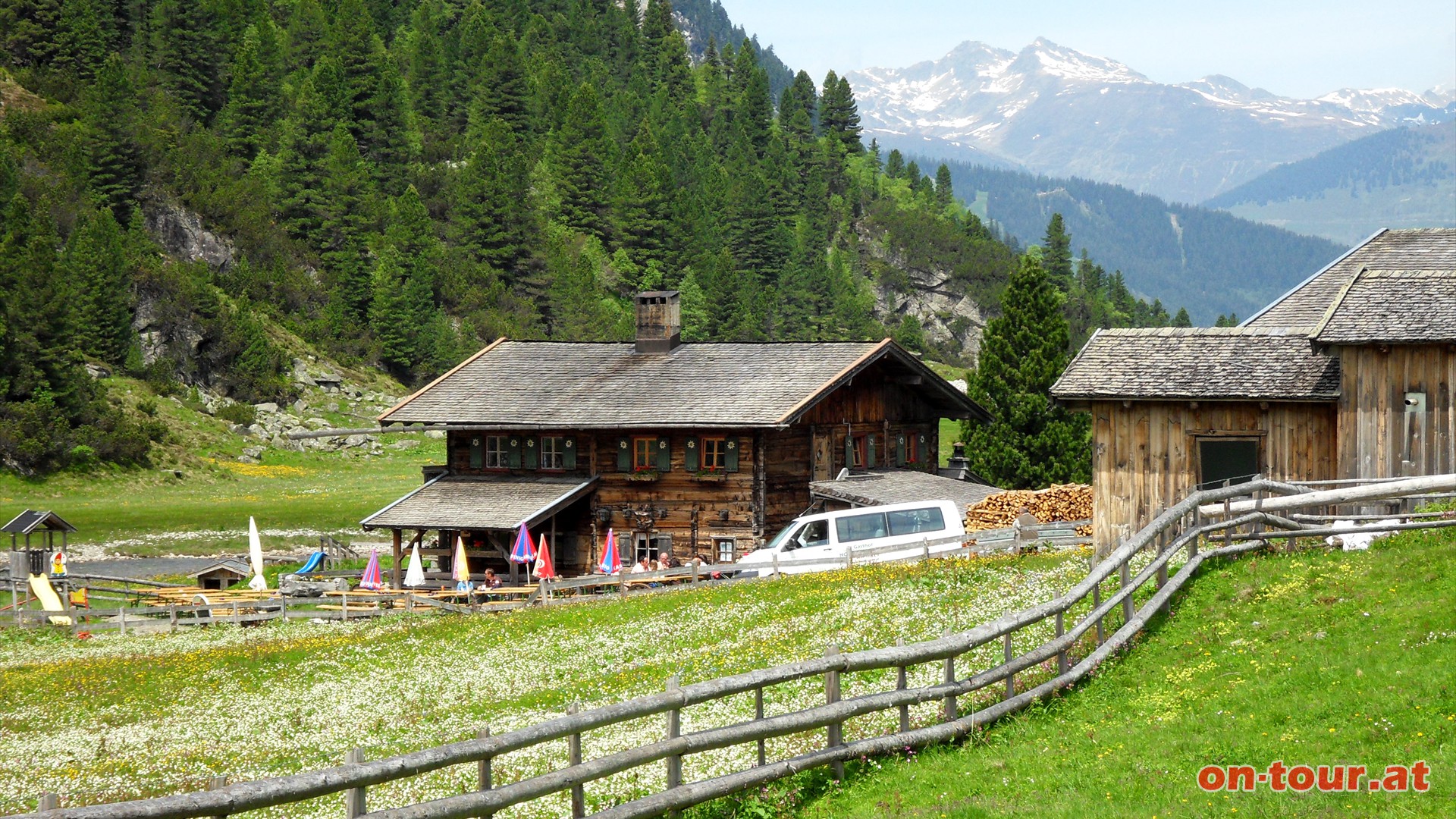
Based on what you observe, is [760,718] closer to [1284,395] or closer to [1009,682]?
[1009,682]

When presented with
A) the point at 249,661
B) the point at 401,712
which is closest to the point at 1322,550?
the point at 401,712

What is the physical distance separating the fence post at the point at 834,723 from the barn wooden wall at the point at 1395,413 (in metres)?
15.1

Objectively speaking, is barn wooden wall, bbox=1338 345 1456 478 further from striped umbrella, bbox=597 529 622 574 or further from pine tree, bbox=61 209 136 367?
→ pine tree, bbox=61 209 136 367

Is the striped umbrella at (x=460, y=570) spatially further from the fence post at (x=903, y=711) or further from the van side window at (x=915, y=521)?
the fence post at (x=903, y=711)

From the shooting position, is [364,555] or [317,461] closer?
[364,555]

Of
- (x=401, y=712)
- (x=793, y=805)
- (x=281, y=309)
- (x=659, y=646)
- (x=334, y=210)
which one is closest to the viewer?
(x=793, y=805)

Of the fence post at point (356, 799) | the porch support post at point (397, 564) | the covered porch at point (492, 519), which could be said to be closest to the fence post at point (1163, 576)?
the fence post at point (356, 799)

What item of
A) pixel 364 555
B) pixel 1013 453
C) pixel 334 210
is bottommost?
pixel 364 555

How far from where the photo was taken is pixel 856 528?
37906 mm

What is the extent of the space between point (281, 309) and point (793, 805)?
11500 centimetres

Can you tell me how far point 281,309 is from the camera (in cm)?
12112

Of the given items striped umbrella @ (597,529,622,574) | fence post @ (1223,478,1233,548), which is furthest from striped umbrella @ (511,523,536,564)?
fence post @ (1223,478,1233,548)

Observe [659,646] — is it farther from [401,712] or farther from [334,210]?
[334,210]

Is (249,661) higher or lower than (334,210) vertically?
lower
